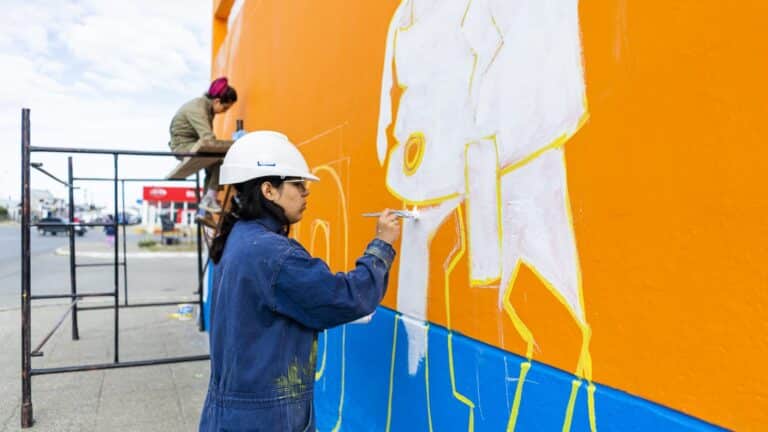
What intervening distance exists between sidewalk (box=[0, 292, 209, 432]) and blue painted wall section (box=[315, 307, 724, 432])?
1560 millimetres

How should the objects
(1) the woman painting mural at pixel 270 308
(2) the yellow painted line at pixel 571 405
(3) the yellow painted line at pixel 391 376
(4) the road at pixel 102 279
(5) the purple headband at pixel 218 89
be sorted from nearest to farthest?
(2) the yellow painted line at pixel 571 405 → (1) the woman painting mural at pixel 270 308 → (3) the yellow painted line at pixel 391 376 → (5) the purple headband at pixel 218 89 → (4) the road at pixel 102 279

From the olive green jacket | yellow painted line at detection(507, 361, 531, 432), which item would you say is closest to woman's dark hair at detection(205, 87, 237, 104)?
the olive green jacket

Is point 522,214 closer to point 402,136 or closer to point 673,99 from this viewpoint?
point 673,99

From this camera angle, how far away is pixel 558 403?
5.41 feet

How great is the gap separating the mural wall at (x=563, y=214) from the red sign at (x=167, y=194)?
97.5 feet

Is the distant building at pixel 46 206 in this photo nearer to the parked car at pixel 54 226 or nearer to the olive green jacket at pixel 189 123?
the parked car at pixel 54 226

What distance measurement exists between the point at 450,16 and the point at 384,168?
82cm

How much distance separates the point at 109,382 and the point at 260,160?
4.09m

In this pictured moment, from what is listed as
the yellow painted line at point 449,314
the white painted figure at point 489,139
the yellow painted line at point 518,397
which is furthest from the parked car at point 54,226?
the yellow painted line at point 518,397

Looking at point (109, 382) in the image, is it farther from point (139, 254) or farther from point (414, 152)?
point (139, 254)

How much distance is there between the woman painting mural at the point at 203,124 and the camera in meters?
5.34

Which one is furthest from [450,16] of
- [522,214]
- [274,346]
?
[274,346]

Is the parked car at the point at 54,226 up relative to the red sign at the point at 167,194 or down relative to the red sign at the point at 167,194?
down

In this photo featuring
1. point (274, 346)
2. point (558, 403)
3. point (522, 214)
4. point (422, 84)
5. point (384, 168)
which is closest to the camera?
point (558, 403)
